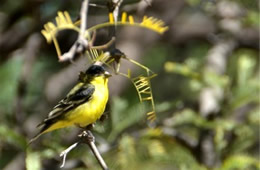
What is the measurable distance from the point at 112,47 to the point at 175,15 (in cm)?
331

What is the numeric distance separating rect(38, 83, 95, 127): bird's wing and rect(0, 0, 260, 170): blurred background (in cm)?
9

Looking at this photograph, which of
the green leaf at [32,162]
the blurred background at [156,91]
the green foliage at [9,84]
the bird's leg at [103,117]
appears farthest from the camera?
the green foliage at [9,84]

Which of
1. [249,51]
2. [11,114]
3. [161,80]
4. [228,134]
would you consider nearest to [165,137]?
[228,134]

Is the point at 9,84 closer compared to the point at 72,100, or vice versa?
the point at 72,100

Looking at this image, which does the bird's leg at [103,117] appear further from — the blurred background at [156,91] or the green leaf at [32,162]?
the green leaf at [32,162]

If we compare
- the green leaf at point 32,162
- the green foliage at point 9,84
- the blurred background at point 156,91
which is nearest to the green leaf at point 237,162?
the blurred background at point 156,91

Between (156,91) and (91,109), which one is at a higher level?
(91,109)

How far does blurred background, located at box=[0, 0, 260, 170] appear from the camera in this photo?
274 cm

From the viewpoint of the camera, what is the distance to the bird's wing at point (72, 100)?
167 cm

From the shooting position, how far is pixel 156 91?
14.8 ft

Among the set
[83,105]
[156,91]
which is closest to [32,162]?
[83,105]

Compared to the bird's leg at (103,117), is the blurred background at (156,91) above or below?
below

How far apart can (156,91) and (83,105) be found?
2.79m

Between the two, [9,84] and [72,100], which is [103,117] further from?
[9,84]
